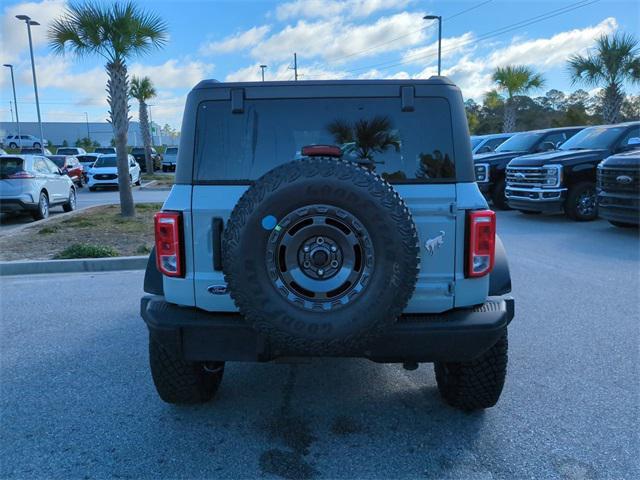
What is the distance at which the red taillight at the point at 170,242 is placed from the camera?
2.85 meters

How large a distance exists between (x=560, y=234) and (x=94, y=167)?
1955 cm

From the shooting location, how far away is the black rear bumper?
275 cm

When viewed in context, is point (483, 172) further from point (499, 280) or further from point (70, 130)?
point (70, 130)

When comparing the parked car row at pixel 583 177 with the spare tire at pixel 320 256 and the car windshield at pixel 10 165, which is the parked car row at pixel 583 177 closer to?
the spare tire at pixel 320 256

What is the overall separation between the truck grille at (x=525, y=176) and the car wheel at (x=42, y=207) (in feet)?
36.5

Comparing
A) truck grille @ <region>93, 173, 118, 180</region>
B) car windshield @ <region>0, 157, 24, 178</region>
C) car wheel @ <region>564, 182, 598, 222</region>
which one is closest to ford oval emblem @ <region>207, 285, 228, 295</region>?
car wheel @ <region>564, 182, 598, 222</region>

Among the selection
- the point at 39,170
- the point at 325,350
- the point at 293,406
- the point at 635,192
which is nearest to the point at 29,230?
the point at 39,170

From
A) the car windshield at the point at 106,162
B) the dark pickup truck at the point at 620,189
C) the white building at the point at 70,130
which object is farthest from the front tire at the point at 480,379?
the white building at the point at 70,130

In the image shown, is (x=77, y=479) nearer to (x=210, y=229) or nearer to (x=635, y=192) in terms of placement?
(x=210, y=229)

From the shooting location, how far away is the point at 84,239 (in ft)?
31.6

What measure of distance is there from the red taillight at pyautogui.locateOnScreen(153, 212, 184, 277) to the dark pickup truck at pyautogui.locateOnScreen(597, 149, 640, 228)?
8262 mm

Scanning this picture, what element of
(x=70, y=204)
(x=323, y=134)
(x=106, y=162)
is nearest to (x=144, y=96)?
(x=106, y=162)

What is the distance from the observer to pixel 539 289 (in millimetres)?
6164

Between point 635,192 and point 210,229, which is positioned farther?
point 635,192
